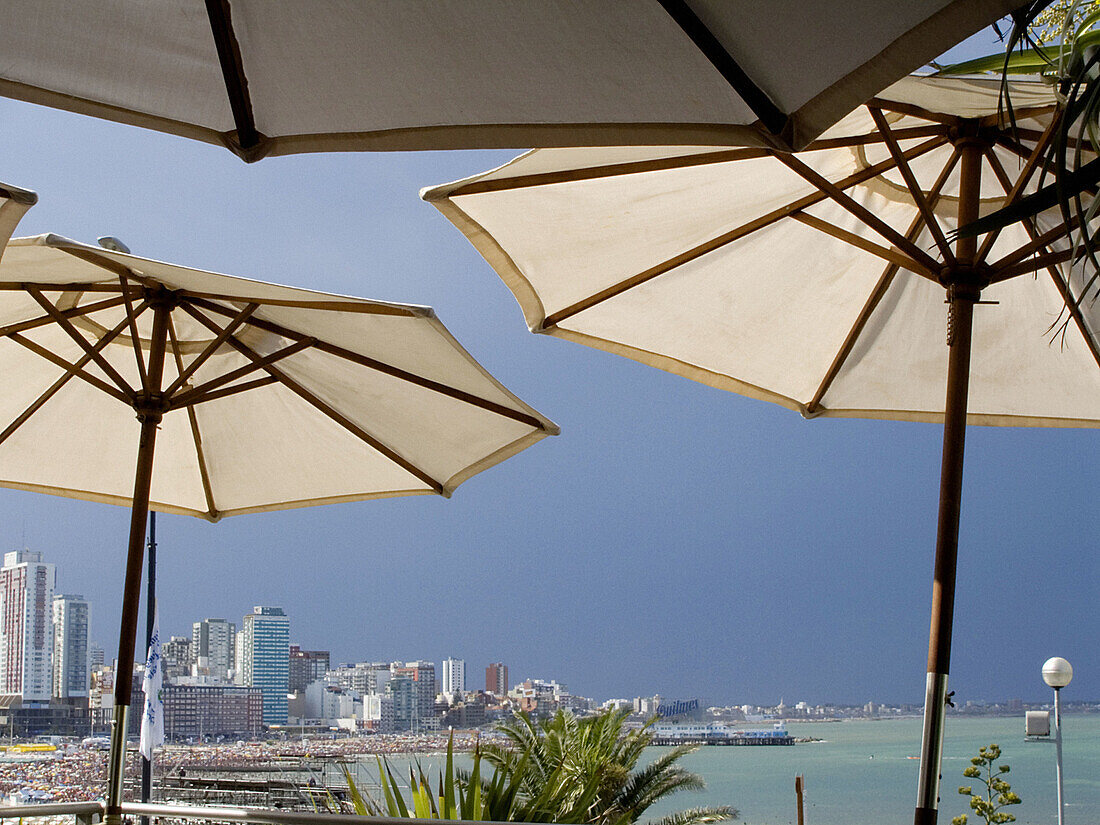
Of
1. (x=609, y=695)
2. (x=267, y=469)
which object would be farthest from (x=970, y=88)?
(x=609, y=695)

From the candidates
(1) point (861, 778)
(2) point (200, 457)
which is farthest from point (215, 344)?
(1) point (861, 778)

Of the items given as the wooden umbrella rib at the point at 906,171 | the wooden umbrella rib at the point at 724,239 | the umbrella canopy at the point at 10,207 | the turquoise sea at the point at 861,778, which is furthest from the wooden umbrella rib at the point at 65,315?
the turquoise sea at the point at 861,778

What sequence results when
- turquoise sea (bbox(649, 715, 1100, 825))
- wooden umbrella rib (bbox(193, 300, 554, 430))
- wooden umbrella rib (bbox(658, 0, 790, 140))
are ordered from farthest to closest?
turquoise sea (bbox(649, 715, 1100, 825))
wooden umbrella rib (bbox(193, 300, 554, 430))
wooden umbrella rib (bbox(658, 0, 790, 140))

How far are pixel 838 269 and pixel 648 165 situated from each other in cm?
105

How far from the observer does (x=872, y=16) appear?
1329 millimetres

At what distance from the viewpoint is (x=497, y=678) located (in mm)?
83250

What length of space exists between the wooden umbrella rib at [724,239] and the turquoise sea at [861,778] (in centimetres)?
4391

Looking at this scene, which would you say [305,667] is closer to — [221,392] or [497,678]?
[497,678]

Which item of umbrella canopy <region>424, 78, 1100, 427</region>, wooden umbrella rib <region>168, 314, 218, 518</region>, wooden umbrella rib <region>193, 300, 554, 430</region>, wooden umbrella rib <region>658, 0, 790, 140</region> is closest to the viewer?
wooden umbrella rib <region>658, 0, 790, 140</region>

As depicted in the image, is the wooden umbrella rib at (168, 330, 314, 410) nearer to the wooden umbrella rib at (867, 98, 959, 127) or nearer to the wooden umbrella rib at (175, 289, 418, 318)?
the wooden umbrella rib at (175, 289, 418, 318)

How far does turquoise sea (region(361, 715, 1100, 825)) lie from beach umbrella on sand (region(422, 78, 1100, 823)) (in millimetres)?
43248

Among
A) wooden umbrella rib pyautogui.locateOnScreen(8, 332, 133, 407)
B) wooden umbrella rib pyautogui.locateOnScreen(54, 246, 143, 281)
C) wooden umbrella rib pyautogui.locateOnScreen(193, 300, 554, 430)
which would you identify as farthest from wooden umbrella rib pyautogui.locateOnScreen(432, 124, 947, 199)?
wooden umbrella rib pyautogui.locateOnScreen(8, 332, 133, 407)

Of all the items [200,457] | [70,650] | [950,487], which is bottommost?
[70,650]

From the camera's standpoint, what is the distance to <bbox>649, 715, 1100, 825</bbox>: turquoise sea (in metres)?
53.1
